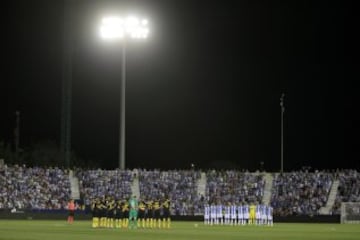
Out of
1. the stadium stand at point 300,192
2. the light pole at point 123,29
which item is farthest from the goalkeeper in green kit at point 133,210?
the stadium stand at point 300,192

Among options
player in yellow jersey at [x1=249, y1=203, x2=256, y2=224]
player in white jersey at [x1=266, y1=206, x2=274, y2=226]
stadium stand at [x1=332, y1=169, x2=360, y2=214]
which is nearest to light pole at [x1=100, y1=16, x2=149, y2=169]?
player in yellow jersey at [x1=249, y1=203, x2=256, y2=224]

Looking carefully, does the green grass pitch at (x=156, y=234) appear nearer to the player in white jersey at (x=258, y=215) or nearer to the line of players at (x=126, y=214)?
the line of players at (x=126, y=214)

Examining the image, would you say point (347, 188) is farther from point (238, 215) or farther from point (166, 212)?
point (166, 212)

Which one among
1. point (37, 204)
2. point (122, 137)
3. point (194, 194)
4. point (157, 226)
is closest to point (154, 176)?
point (194, 194)

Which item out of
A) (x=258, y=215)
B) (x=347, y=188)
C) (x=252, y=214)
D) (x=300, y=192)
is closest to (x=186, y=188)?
(x=300, y=192)

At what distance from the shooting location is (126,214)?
40.4 m

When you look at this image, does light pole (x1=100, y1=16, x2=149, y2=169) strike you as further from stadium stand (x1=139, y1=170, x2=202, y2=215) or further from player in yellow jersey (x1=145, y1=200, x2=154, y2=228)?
stadium stand (x1=139, y1=170, x2=202, y2=215)

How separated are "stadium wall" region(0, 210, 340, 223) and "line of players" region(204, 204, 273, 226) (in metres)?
5.85

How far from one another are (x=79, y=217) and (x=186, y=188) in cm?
979

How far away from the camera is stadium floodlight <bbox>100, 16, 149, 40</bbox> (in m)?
47.8

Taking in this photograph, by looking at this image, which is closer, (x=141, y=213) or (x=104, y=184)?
(x=141, y=213)

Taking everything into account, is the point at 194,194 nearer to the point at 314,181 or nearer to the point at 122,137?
the point at 314,181

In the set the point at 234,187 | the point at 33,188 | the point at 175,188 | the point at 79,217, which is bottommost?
the point at 79,217

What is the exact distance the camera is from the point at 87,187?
59.5 m
